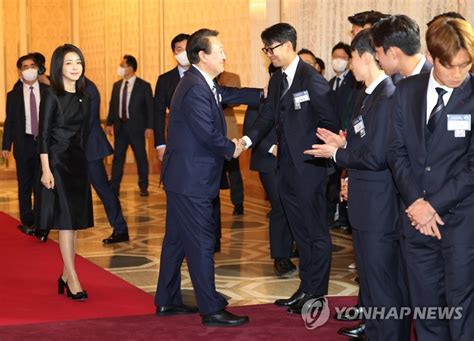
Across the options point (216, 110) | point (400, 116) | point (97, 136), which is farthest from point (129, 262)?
point (400, 116)

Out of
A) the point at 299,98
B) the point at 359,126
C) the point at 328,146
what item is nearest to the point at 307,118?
the point at 299,98

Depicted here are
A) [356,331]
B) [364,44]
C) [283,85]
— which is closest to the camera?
[364,44]

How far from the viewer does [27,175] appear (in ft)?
29.3

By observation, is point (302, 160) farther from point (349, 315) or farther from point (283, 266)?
point (283, 266)

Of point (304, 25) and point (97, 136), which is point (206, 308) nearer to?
point (97, 136)

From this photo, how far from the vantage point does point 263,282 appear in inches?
260

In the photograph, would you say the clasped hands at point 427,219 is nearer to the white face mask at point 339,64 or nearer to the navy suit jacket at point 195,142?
the navy suit jacket at point 195,142

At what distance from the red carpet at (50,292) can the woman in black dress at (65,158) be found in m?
0.21

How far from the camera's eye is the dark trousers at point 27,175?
886 cm

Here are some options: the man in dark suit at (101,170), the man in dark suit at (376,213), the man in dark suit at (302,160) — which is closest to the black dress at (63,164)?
the man in dark suit at (101,170)

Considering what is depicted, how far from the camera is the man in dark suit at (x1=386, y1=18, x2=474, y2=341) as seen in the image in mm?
3648

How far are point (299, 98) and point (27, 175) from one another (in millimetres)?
4169

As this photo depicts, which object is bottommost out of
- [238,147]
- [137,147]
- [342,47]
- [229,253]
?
[229,253]

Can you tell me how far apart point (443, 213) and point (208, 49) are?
6.68 ft
